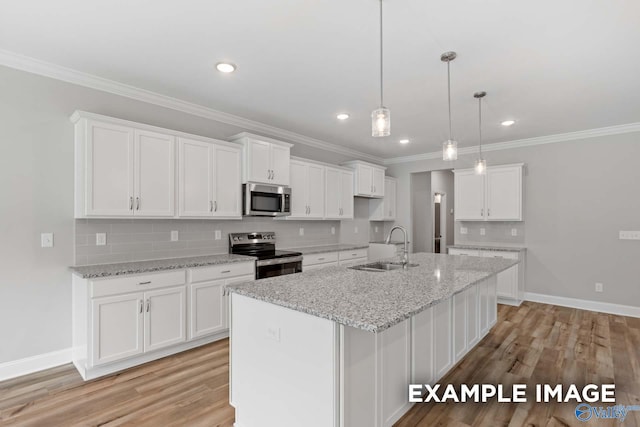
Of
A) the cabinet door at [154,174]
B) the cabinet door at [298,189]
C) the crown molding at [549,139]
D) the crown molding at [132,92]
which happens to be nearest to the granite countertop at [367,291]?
the cabinet door at [154,174]

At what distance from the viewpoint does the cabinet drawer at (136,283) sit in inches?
105

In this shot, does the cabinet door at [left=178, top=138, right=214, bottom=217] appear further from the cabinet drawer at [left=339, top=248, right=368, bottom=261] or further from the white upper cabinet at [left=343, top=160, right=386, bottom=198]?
the white upper cabinet at [left=343, top=160, right=386, bottom=198]

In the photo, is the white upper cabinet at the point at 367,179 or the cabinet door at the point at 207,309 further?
the white upper cabinet at the point at 367,179

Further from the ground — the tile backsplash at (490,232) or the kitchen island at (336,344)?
the tile backsplash at (490,232)

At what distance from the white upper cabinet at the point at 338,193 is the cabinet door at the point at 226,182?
5.48 ft

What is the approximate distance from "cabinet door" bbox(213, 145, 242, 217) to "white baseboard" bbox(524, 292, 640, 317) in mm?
4695

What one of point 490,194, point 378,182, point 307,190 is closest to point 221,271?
point 307,190

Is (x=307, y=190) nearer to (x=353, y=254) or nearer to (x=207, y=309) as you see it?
(x=353, y=254)

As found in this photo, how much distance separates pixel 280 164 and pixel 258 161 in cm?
38

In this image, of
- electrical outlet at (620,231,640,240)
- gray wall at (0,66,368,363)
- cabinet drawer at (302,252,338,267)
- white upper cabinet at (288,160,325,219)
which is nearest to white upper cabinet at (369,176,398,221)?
white upper cabinet at (288,160,325,219)

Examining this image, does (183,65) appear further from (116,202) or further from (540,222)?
(540,222)

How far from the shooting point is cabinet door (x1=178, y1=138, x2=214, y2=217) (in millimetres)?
3410

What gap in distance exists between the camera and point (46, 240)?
2.86 metres

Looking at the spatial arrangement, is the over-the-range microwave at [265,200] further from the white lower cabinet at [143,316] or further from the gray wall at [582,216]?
the gray wall at [582,216]
